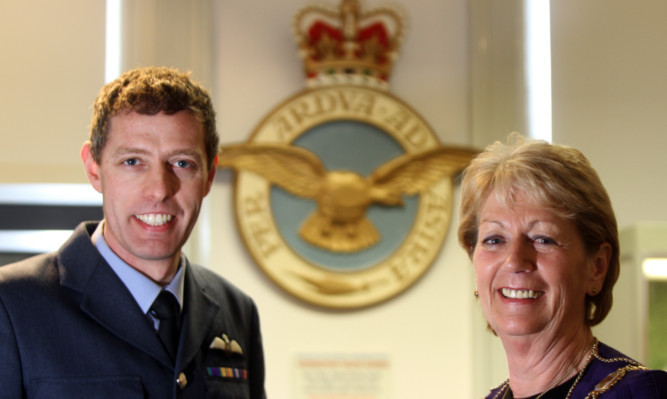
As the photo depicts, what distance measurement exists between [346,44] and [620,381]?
262 cm

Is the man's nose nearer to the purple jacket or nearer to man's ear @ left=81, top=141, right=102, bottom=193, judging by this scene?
man's ear @ left=81, top=141, right=102, bottom=193

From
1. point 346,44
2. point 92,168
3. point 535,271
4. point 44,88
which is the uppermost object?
point 346,44

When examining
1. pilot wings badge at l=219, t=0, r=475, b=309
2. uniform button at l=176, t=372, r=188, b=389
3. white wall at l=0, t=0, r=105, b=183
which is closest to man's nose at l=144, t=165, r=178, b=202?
uniform button at l=176, t=372, r=188, b=389

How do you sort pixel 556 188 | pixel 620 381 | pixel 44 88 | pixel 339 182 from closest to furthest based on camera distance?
pixel 620 381, pixel 556 188, pixel 44 88, pixel 339 182

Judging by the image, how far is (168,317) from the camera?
72.7 inches

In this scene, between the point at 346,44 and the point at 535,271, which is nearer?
the point at 535,271

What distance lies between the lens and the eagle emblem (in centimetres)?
391

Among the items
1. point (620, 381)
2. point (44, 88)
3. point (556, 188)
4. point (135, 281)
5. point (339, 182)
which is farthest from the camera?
point (339, 182)

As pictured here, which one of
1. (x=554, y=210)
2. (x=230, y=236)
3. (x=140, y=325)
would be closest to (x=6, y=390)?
(x=140, y=325)

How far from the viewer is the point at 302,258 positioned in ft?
12.9

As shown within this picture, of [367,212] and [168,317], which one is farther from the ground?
[367,212]

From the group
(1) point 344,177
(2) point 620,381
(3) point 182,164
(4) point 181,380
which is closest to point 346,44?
(1) point 344,177

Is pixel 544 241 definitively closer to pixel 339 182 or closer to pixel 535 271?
pixel 535 271

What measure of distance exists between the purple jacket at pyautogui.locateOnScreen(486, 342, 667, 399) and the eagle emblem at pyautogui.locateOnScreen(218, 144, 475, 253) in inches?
88.8
